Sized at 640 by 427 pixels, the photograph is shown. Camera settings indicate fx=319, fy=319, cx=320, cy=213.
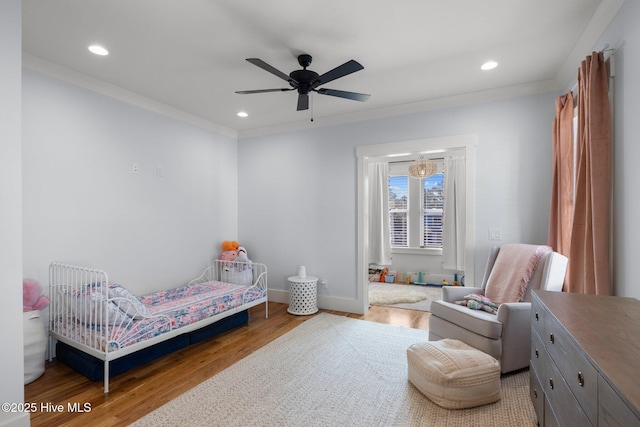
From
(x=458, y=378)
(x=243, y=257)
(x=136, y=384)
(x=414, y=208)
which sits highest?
(x=414, y=208)

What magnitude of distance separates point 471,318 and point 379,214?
390 cm

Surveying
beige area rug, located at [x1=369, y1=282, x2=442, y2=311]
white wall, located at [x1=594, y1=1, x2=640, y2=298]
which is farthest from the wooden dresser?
beige area rug, located at [x1=369, y1=282, x2=442, y2=311]

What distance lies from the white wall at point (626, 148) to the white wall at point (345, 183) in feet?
4.39

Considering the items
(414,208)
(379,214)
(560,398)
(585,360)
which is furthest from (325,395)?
(414,208)

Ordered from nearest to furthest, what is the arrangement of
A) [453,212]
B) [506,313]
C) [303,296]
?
[506,313], [303,296], [453,212]

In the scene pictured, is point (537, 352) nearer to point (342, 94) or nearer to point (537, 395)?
point (537, 395)

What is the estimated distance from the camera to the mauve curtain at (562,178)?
270 cm

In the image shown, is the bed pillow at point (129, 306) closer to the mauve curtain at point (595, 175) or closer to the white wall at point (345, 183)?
the white wall at point (345, 183)

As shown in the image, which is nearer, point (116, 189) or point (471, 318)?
point (471, 318)

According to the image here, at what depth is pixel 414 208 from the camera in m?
6.24

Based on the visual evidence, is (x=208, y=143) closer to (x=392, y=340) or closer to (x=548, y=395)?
(x=392, y=340)

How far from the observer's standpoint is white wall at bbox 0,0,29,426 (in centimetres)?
176

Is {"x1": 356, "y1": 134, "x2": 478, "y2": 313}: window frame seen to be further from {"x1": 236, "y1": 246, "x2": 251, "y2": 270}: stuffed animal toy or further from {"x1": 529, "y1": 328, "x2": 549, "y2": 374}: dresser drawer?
{"x1": 529, "y1": 328, "x2": 549, "y2": 374}: dresser drawer

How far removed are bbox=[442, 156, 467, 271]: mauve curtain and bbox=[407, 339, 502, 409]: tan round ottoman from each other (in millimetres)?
3577
